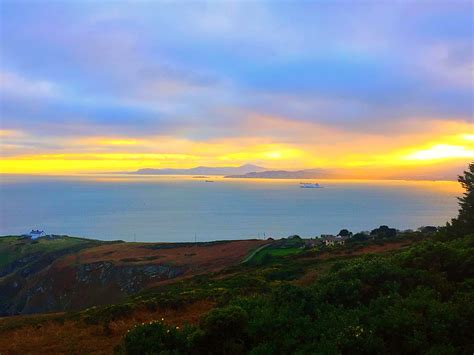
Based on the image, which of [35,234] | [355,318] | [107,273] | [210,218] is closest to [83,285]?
[107,273]

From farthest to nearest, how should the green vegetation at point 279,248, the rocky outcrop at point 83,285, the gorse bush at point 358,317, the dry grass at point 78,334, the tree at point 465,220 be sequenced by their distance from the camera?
the rocky outcrop at point 83,285 < the green vegetation at point 279,248 < the tree at point 465,220 < the dry grass at point 78,334 < the gorse bush at point 358,317

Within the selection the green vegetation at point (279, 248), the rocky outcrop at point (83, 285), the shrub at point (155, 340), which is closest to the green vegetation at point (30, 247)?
the rocky outcrop at point (83, 285)

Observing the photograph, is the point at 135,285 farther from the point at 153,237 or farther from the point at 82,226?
the point at 82,226

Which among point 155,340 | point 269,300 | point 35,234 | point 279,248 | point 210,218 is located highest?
point 269,300

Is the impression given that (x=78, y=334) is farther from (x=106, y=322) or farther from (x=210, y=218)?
(x=210, y=218)

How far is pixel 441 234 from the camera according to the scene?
55.0 ft

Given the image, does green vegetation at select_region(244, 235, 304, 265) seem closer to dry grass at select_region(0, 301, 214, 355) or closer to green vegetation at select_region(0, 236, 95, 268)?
dry grass at select_region(0, 301, 214, 355)

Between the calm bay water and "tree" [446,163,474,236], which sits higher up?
"tree" [446,163,474,236]

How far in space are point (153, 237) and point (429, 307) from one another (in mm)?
107586

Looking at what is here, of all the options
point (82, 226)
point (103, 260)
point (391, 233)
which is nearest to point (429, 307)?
point (391, 233)

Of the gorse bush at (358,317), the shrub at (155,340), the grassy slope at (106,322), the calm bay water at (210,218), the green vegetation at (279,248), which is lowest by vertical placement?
the calm bay water at (210,218)

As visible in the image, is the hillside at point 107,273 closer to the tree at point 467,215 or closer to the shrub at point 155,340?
the tree at point 467,215

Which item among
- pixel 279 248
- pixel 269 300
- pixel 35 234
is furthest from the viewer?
pixel 35 234

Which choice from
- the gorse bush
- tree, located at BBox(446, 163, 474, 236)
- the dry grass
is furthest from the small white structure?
the gorse bush
